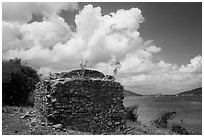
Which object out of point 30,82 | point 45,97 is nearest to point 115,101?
point 45,97

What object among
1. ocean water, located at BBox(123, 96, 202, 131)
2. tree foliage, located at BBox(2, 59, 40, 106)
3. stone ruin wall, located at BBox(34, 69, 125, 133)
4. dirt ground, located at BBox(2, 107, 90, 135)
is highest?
tree foliage, located at BBox(2, 59, 40, 106)

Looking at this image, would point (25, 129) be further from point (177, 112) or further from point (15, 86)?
point (177, 112)

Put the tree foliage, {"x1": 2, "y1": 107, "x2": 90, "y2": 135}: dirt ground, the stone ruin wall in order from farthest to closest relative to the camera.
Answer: the tree foliage → the stone ruin wall → {"x1": 2, "y1": 107, "x2": 90, "y2": 135}: dirt ground

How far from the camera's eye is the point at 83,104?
10.7m

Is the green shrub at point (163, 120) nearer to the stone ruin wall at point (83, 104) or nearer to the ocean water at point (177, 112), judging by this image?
the ocean water at point (177, 112)

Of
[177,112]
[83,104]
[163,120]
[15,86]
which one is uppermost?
[15,86]

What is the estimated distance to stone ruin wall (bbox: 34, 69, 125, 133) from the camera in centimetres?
1050

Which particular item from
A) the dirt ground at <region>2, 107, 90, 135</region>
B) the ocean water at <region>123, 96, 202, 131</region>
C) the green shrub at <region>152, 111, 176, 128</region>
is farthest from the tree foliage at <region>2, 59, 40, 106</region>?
the green shrub at <region>152, 111, 176, 128</region>

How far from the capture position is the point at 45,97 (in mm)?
11016

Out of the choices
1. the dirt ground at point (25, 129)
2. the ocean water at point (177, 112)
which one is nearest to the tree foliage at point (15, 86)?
the ocean water at point (177, 112)

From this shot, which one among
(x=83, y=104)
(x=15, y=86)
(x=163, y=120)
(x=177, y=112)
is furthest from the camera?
(x=177, y=112)

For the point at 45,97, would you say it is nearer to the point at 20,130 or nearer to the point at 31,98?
the point at 20,130

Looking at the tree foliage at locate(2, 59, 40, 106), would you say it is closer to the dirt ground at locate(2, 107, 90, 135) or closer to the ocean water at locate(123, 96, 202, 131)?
the ocean water at locate(123, 96, 202, 131)

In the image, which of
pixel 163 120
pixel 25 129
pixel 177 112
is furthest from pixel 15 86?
pixel 177 112
